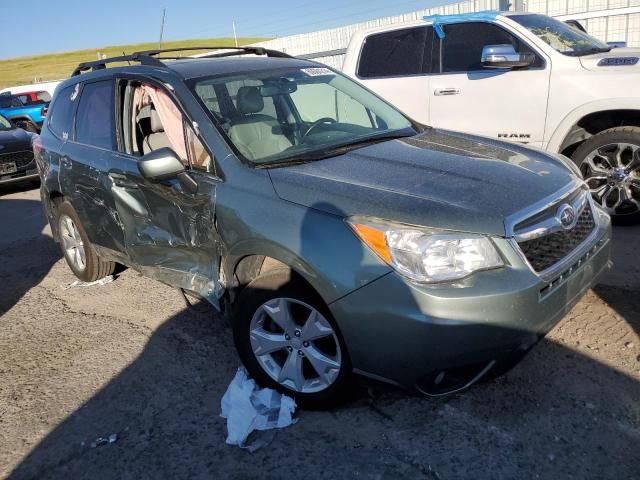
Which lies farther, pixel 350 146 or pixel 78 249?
pixel 78 249

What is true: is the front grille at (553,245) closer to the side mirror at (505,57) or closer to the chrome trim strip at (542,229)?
the chrome trim strip at (542,229)

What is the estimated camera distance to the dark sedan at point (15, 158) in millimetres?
10086

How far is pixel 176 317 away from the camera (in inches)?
164

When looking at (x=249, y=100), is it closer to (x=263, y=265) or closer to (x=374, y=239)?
(x=263, y=265)

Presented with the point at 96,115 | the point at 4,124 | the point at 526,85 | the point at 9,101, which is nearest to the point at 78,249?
the point at 96,115

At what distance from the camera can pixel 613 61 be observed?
16.5 feet

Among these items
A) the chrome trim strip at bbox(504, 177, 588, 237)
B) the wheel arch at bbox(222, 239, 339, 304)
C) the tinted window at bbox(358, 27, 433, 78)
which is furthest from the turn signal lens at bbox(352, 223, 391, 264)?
the tinted window at bbox(358, 27, 433, 78)

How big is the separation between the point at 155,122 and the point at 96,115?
68 cm

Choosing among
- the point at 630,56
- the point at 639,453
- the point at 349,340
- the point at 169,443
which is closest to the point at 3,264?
the point at 169,443

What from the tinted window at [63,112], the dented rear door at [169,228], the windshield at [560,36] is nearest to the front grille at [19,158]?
the tinted window at [63,112]

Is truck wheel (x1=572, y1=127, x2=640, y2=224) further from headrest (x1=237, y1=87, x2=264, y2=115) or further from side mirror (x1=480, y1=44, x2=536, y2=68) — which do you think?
headrest (x1=237, y1=87, x2=264, y2=115)

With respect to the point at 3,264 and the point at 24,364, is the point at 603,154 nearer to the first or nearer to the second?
the point at 24,364

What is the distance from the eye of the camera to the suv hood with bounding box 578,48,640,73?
490 centimetres

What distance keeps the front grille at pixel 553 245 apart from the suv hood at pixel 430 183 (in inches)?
6.7
